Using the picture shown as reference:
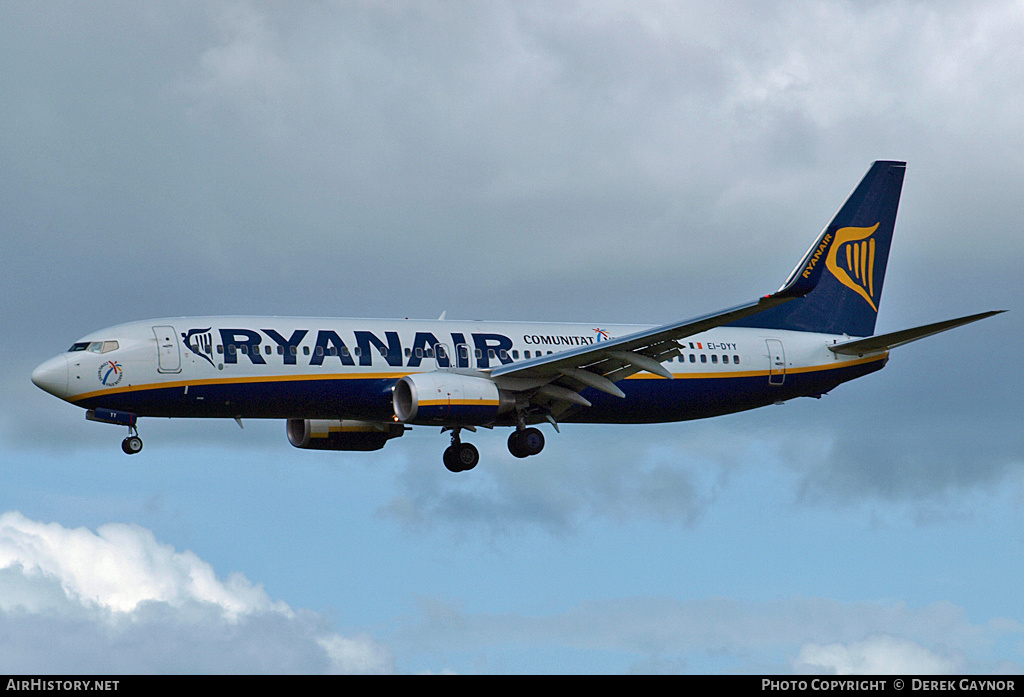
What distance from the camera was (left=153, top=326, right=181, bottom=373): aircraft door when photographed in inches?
1608

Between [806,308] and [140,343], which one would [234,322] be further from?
[806,308]

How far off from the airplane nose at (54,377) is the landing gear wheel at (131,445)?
7.46 feet

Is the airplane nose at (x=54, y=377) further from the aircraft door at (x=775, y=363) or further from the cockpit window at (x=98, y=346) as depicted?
the aircraft door at (x=775, y=363)

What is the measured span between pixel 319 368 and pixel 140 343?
550 cm

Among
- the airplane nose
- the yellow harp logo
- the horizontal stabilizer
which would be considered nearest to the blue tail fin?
the yellow harp logo

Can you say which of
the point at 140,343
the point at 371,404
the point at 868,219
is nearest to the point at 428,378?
the point at 371,404

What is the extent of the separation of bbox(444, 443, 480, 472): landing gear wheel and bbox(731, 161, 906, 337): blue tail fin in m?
12.7

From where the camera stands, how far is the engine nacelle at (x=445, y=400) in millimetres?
41375

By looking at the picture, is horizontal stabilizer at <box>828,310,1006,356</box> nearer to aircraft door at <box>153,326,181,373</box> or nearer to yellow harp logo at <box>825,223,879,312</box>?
yellow harp logo at <box>825,223,879,312</box>

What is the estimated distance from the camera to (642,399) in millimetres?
47625

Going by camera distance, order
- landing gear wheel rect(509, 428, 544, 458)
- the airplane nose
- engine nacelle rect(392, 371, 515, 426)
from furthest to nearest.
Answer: landing gear wheel rect(509, 428, 544, 458), engine nacelle rect(392, 371, 515, 426), the airplane nose

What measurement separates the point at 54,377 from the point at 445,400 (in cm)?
1177

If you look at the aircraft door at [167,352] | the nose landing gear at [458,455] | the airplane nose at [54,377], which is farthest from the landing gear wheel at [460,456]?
the airplane nose at [54,377]

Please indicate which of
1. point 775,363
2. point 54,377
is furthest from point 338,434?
point 775,363
